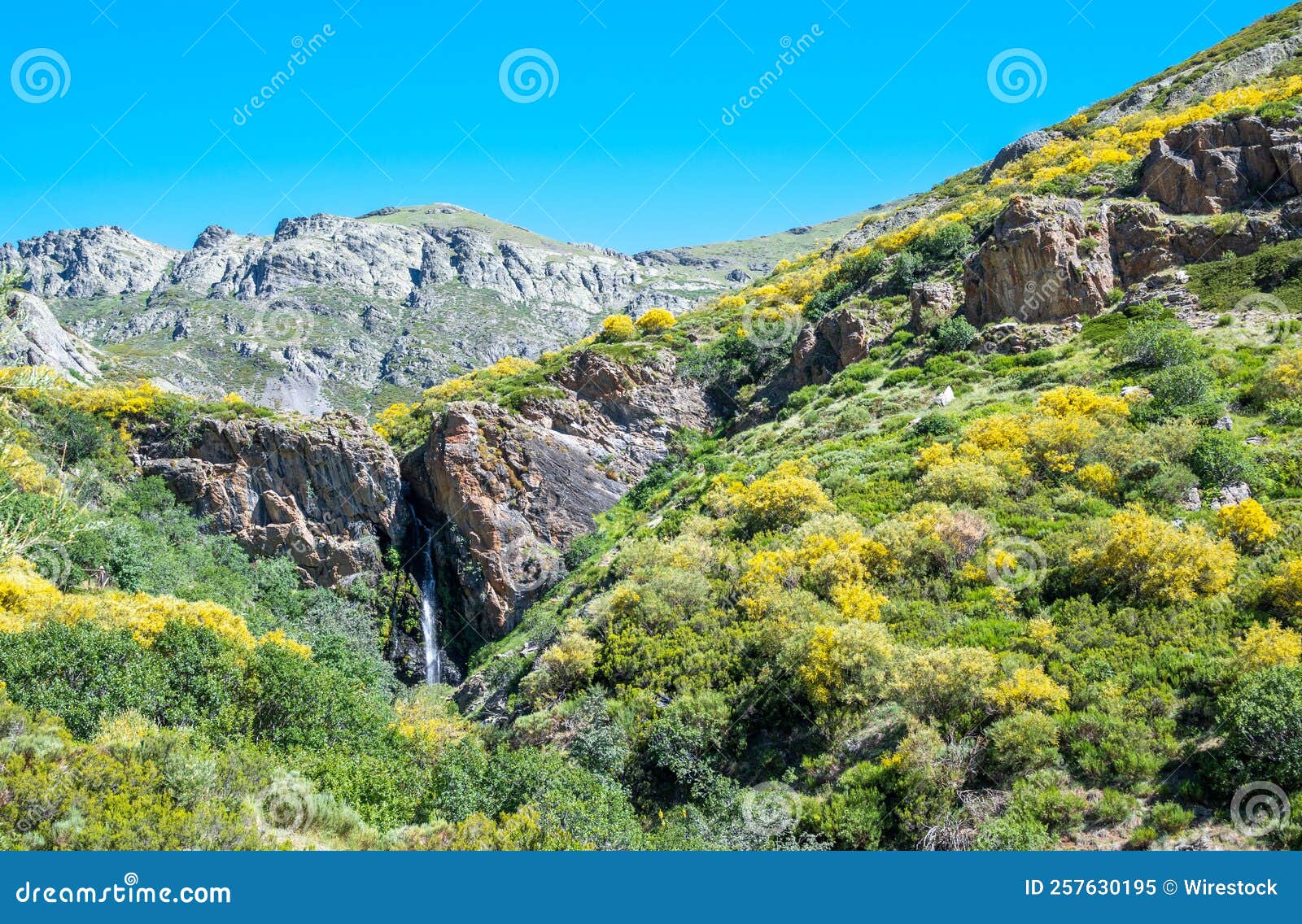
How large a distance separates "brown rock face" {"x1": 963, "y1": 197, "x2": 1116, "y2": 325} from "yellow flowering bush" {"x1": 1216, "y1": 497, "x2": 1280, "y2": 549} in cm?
1641

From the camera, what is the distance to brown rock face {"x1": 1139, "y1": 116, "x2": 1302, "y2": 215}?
30406 mm

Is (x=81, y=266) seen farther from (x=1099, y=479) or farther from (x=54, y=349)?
(x=1099, y=479)

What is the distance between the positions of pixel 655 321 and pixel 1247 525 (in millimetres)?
38792

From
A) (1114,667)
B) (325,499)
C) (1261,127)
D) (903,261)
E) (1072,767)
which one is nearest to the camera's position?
(1072,767)

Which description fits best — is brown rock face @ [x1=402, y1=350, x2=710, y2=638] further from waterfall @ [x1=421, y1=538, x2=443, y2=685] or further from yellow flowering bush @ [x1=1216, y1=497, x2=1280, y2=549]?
yellow flowering bush @ [x1=1216, y1=497, x2=1280, y2=549]

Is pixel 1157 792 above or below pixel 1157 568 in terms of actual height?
below

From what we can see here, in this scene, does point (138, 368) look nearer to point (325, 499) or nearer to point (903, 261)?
point (325, 499)

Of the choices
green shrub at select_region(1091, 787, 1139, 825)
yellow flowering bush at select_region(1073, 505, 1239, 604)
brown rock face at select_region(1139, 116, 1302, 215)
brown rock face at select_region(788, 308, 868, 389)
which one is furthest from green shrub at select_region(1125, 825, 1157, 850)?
brown rock face at select_region(1139, 116, 1302, 215)

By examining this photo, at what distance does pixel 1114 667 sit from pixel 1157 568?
2.58 meters

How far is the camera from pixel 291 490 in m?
33.9

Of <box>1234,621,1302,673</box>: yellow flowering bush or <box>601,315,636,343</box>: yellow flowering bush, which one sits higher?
<box>601,315,636,343</box>: yellow flowering bush

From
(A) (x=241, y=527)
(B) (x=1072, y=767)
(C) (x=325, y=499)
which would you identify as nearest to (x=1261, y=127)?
(B) (x=1072, y=767)

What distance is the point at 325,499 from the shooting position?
1346 inches

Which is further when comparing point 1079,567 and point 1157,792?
point 1079,567
